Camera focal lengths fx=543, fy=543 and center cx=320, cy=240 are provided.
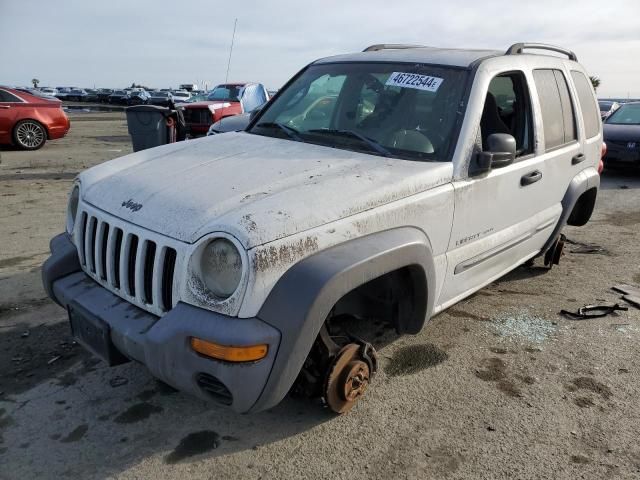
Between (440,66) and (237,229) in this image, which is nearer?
(237,229)

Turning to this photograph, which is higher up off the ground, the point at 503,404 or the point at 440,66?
the point at 440,66

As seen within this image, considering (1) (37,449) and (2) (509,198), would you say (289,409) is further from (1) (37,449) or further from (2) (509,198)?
(2) (509,198)

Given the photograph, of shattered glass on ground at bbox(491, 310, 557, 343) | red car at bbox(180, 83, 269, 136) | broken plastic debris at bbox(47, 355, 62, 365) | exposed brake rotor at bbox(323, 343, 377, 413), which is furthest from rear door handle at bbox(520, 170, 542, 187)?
red car at bbox(180, 83, 269, 136)

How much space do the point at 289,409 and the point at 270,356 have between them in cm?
89

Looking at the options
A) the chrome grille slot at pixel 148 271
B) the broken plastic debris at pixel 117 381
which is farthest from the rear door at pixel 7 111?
the chrome grille slot at pixel 148 271

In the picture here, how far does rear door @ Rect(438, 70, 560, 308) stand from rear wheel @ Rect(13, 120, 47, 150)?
38.3 ft

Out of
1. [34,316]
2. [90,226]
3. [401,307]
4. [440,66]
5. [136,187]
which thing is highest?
[440,66]

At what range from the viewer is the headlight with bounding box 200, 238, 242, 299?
7.22 ft

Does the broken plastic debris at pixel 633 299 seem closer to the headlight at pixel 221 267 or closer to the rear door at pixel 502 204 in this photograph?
the rear door at pixel 502 204

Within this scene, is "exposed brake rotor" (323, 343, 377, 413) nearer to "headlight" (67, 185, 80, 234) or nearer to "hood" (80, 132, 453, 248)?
"hood" (80, 132, 453, 248)

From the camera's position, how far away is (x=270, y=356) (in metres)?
2.17

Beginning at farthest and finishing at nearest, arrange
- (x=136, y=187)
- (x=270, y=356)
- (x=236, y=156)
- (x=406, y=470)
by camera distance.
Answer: (x=236, y=156), (x=136, y=187), (x=406, y=470), (x=270, y=356)

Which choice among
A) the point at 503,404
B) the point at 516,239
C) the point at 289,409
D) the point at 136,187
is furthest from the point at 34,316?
the point at 516,239

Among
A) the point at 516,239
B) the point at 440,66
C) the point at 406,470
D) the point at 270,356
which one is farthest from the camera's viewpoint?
the point at 516,239
